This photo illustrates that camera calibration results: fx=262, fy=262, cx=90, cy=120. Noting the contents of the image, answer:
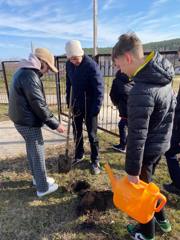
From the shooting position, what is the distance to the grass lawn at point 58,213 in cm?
276

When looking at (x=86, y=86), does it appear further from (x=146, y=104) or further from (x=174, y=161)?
(x=146, y=104)

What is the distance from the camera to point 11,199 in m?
3.41

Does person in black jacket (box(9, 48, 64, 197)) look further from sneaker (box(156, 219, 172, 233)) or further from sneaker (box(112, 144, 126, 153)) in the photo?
sneaker (box(112, 144, 126, 153))

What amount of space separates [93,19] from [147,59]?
16.7 ft

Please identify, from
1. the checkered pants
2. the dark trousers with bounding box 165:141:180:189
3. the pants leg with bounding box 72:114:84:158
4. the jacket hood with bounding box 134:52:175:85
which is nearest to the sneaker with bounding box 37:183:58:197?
the checkered pants

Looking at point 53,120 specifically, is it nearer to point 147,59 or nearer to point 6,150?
point 147,59

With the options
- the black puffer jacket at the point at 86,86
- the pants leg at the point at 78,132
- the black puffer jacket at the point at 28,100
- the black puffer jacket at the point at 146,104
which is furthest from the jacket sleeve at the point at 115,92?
the black puffer jacket at the point at 146,104

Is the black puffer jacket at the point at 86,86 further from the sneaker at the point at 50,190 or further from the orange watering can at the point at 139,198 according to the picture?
the orange watering can at the point at 139,198

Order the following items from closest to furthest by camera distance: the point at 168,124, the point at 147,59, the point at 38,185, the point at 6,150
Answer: the point at 147,59
the point at 168,124
the point at 38,185
the point at 6,150

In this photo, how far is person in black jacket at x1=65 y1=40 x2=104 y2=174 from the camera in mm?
3551

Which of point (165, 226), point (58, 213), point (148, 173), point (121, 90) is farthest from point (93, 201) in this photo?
point (121, 90)

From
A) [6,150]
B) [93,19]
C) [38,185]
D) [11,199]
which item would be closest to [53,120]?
[38,185]

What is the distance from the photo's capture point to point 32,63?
110 inches

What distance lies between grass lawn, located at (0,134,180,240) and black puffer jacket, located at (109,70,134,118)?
41.8 inches
